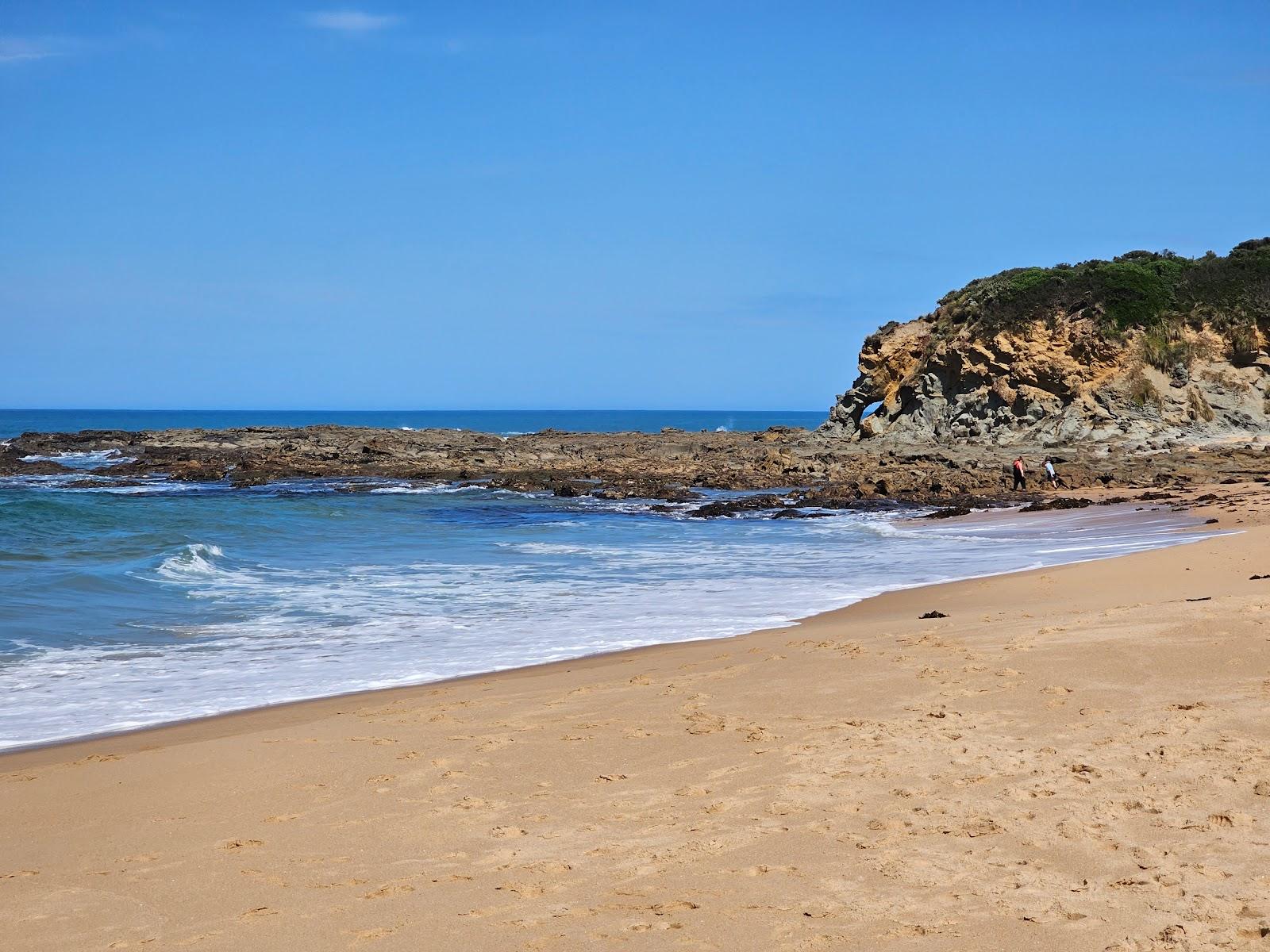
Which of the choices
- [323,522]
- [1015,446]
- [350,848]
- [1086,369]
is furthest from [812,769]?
[1086,369]

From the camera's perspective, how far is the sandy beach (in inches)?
149

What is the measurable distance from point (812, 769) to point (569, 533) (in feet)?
47.7

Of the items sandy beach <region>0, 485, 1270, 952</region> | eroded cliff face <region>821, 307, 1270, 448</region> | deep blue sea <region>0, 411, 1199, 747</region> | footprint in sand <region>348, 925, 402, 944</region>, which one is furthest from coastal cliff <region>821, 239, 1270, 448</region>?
footprint in sand <region>348, 925, 402, 944</region>

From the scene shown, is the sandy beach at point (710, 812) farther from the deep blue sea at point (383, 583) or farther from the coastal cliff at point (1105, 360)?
the coastal cliff at point (1105, 360)

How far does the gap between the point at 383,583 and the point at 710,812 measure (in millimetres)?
9657

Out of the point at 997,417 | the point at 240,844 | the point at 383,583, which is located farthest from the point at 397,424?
the point at 240,844

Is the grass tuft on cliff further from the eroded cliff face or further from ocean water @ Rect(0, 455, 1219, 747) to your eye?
ocean water @ Rect(0, 455, 1219, 747)

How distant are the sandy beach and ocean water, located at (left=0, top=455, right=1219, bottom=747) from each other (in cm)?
142

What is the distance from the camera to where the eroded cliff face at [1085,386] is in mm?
29922

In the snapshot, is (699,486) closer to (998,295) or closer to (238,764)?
(998,295)

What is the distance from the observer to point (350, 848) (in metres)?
4.63

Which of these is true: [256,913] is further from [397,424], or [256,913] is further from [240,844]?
[397,424]

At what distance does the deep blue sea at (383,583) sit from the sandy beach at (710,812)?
4.70 ft

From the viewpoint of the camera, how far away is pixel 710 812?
4824 millimetres
